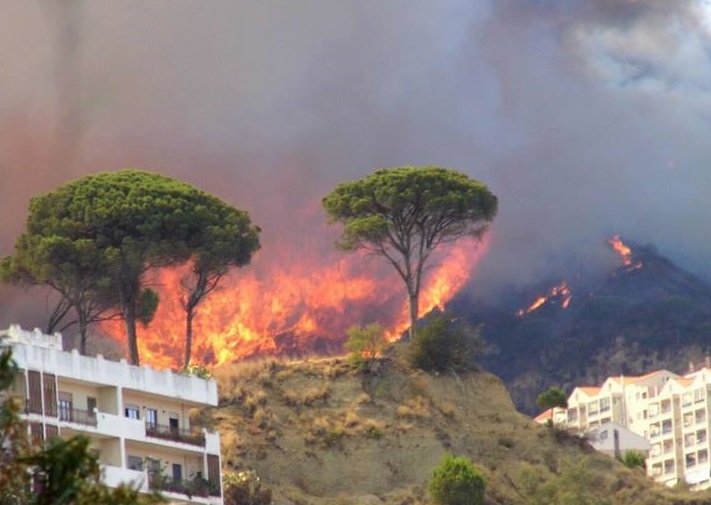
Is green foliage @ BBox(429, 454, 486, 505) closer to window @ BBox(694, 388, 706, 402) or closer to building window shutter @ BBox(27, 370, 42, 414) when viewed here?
building window shutter @ BBox(27, 370, 42, 414)

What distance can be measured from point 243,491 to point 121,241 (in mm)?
15555

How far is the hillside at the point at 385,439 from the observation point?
362ft

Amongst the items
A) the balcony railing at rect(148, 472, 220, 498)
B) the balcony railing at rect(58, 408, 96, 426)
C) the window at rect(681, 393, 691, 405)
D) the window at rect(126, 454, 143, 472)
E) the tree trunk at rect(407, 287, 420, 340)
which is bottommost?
the balcony railing at rect(148, 472, 220, 498)

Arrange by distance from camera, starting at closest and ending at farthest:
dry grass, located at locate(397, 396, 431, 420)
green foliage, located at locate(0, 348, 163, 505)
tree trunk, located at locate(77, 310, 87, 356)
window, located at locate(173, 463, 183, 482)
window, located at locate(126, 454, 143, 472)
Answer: green foliage, located at locate(0, 348, 163, 505)
window, located at locate(126, 454, 143, 472)
window, located at locate(173, 463, 183, 482)
tree trunk, located at locate(77, 310, 87, 356)
dry grass, located at locate(397, 396, 431, 420)

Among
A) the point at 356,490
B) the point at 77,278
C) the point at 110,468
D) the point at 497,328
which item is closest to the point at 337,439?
the point at 356,490

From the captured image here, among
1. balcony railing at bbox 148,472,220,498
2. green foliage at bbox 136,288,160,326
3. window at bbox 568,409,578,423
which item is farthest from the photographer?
window at bbox 568,409,578,423

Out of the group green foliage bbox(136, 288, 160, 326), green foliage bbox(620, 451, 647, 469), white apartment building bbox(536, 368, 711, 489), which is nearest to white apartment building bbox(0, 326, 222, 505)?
green foliage bbox(136, 288, 160, 326)

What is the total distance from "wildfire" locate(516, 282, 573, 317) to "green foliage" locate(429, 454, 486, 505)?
8722 cm

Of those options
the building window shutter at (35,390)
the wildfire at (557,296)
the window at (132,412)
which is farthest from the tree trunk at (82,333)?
the wildfire at (557,296)

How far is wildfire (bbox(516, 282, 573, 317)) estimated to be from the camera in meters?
196

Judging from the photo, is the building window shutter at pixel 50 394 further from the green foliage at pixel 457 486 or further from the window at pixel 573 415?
the window at pixel 573 415

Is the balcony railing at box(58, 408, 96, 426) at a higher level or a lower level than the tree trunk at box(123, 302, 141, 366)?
lower

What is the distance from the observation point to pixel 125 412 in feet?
292

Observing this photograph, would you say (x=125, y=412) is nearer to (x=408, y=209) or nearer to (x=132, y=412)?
(x=132, y=412)
